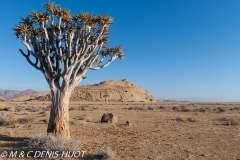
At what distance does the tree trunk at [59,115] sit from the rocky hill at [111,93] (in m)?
69.2

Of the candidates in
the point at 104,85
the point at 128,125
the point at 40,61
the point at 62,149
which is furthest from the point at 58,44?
the point at 104,85

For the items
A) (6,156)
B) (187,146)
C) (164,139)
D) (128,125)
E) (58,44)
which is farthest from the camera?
(128,125)

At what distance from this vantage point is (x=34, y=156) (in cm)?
685

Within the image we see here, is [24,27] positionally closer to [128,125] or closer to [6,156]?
[6,156]

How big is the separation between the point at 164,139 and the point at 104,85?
85506 mm

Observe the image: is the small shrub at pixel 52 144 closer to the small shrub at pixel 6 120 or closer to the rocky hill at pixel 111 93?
the small shrub at pixel 6 120

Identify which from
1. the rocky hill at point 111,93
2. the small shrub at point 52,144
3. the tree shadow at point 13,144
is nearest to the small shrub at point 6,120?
the tree shadow at point 13,144

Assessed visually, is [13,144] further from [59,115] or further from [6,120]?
[6,120]

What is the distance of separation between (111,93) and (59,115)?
3057 inches

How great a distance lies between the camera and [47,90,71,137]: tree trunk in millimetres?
8617

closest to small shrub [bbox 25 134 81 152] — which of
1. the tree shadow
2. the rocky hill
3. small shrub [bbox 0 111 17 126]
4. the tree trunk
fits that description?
the tree shadow

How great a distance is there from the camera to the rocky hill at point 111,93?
81.1 metres

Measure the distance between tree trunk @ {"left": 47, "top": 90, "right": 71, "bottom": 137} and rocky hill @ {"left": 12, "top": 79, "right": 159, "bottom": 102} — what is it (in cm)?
6917

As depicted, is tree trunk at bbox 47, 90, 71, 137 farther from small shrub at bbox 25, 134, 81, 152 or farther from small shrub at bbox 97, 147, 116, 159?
small shrub at bbox 97, 147, 116, 159
